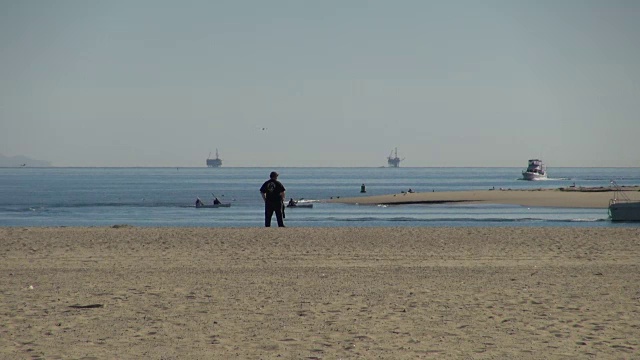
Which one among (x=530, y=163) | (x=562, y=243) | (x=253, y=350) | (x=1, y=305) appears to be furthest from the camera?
(x=530, y=163)

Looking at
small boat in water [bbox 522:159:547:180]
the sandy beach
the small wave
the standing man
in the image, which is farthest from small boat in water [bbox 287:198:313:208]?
small boat in water [bbox 522:159:547:180]

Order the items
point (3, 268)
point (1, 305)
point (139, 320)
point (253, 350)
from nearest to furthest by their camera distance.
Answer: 1. point (253, 350)
2. point (139, 320)
3. point (1, 305)
4. point (3, 268)

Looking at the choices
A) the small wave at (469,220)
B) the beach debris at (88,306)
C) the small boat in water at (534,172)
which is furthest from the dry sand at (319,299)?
the small boat in water at (534,172)

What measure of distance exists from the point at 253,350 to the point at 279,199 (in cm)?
1704

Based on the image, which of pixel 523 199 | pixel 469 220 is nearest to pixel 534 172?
pixel 523 199

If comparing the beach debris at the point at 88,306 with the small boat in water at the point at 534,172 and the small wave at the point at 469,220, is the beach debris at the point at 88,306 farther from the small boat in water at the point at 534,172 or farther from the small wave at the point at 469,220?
the small boat in water at the point at 534,172

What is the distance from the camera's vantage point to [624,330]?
1109 cm

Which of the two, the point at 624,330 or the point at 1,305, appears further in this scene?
the point at 1,305

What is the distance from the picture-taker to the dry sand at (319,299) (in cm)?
1027

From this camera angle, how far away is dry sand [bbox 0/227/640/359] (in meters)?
10.3

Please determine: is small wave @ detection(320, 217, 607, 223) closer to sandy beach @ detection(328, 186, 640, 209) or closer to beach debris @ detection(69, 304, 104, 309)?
sandy beach @ detection(328, 186, 640, 209)

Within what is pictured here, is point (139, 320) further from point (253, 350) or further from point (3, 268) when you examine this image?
point (3, 268)

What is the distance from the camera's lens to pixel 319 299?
1375 cm

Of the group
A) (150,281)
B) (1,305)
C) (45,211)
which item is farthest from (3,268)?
(45,211)
